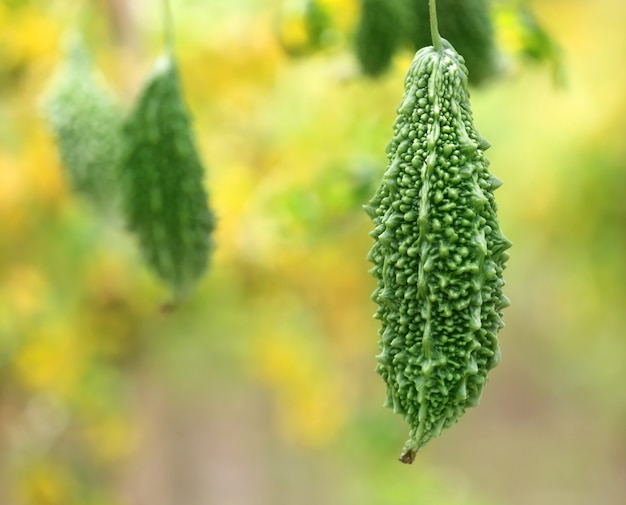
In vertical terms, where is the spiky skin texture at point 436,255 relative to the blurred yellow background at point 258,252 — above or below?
below

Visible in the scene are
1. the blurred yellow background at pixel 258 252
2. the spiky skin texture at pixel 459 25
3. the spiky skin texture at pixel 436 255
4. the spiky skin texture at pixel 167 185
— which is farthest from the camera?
the blurred yellow background at pixel 258 252

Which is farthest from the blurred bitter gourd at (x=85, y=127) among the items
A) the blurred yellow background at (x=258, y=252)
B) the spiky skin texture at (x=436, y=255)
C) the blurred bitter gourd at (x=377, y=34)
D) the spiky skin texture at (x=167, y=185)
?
the spiky skin texture at (x=436, y=255)

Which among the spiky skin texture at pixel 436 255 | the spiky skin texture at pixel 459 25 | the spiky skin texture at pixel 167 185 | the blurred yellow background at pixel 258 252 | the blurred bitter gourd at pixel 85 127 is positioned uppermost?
the blurred yellow background at pixel 258 252

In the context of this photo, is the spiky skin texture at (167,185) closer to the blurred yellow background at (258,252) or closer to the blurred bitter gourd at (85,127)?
the blurred bitter gourd at (85,127)

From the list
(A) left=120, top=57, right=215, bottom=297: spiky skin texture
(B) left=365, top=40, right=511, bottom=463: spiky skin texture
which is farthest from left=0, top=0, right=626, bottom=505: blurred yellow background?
(B) left=365, top=40, right=511, bottom=463: spiky skin texture

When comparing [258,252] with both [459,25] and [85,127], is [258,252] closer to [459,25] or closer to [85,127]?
[85,127]

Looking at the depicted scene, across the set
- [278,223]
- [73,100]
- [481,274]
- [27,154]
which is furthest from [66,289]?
[481,274]

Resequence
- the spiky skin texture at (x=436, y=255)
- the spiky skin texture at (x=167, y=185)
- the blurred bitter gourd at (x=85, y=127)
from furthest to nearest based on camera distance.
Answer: the blurred bitter gourd at (x=85, y=127) < the spiky skin texture at (x=167, y=185) < the spiky skin texture at (x=436, y=255)
